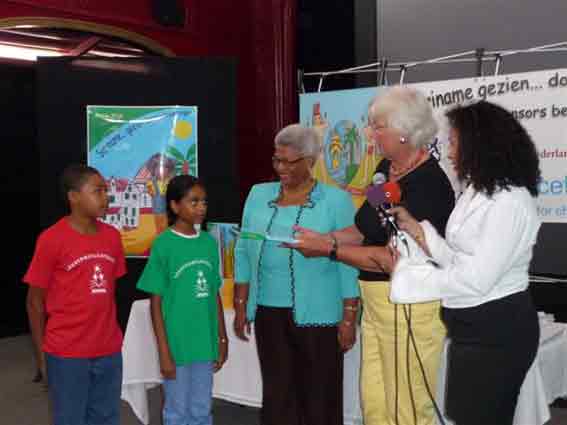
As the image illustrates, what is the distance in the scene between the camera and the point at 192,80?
4215 millimetres

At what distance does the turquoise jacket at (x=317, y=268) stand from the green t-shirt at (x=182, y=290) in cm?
18

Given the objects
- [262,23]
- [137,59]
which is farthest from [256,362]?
[262,23]

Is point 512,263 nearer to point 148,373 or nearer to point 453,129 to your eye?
point 453,129

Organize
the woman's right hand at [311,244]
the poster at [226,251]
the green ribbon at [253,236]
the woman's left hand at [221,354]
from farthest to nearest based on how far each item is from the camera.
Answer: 1. the poster at [226,251]
2. the woman's left hand at [221,354]
3. the green ribbon at [253,236]
4. the woman's right hand at [311,244]

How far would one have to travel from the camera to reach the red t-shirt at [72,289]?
7.91 feet

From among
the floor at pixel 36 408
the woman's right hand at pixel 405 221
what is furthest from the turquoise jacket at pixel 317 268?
the floor at pixel 36 408

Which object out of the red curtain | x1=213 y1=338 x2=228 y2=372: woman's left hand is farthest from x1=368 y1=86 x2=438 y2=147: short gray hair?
the red curtain

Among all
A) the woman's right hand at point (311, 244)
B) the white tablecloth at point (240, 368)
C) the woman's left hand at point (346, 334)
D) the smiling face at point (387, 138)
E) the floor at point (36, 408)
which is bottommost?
the floor at point (36, 408)

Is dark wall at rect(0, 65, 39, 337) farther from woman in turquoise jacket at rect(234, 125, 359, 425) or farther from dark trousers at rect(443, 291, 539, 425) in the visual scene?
dark trousers at rect(443, 291, 539, 425)

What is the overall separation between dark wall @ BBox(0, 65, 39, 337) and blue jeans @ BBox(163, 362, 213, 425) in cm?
394

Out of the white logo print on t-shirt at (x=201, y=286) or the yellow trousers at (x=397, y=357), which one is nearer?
the yellow trousers at (x=397, y=357)

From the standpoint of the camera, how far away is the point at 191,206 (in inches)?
104

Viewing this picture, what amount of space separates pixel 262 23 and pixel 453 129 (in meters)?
5.28

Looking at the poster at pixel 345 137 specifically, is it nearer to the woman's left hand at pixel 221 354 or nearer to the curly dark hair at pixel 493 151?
the woman's left hand at pixel 221 354
